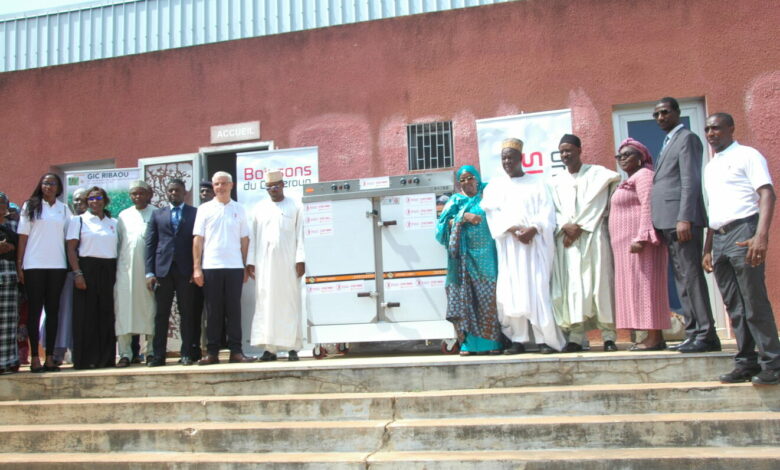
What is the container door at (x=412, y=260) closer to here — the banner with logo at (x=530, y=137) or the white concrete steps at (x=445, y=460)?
the banner with logo at (x=530, y=137)

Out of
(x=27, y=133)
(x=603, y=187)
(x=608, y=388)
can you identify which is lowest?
(x=608, y=388)

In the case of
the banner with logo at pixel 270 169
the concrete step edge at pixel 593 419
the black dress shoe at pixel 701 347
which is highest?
the banner with logo at pixel 270 169

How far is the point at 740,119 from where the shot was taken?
7488 mm

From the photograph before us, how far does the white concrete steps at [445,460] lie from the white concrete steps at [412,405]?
407 mm

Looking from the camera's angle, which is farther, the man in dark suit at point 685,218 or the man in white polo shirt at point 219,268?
the man in white polo shirt at point 219,268

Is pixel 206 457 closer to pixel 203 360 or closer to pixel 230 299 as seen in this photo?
pixel 203 360

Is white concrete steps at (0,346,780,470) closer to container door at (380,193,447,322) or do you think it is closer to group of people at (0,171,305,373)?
container door at (380,193,447,322)

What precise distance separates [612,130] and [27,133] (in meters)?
7.57

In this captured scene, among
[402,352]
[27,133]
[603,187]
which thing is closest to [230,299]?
[402,352]

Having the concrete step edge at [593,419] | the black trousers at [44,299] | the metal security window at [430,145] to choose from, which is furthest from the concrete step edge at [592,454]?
the metal security window at [430,145]

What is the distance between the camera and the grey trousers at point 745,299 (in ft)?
14.8

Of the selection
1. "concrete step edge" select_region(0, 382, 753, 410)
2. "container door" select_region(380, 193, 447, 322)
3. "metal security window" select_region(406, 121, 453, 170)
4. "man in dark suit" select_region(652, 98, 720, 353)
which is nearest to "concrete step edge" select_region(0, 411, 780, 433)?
"concrete step edge" select_region(0, 382, 753, 410)

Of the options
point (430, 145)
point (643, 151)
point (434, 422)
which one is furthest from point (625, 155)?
point (430, 145)

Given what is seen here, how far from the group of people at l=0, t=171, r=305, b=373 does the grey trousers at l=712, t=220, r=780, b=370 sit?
11.9 ft
